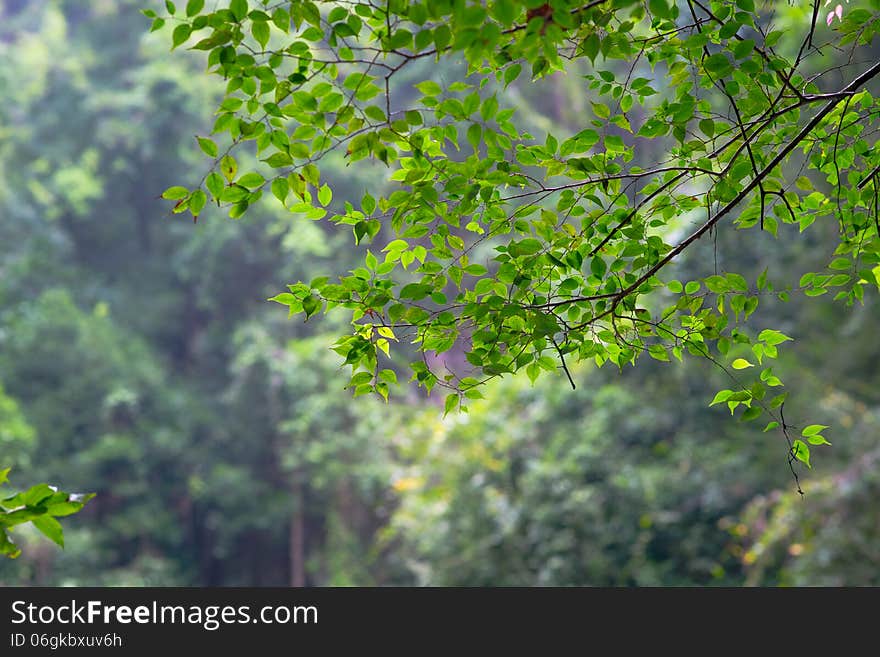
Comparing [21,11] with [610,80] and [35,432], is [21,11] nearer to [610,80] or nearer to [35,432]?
[35,432]

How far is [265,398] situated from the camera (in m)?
9.65

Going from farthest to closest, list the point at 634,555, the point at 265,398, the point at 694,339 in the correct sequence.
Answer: the point at 265,398, the point at 634,555, the point at 694,339

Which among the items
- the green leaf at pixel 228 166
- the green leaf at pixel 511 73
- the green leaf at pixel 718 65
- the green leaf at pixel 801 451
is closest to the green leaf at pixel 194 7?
the green leaf at pixel 228 166

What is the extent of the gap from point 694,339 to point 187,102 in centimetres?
907

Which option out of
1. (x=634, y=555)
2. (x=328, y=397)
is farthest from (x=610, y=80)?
(x=328, y=397)

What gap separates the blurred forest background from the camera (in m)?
5.44

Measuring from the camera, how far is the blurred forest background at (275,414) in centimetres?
544

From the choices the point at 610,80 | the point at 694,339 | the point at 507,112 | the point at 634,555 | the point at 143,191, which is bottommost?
Answer: the point at 694,339

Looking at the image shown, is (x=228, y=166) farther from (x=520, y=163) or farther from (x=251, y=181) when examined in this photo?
(x=520, y=163)

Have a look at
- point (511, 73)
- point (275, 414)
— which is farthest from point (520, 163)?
point (275, 414)

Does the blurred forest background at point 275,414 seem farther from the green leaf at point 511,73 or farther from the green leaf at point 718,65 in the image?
the green leaf at point 511,73

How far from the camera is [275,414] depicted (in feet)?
31.3

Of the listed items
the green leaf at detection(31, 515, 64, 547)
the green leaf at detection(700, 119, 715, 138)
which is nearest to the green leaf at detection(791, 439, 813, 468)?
the green leaf at detection(700, 119, 715, 138)
